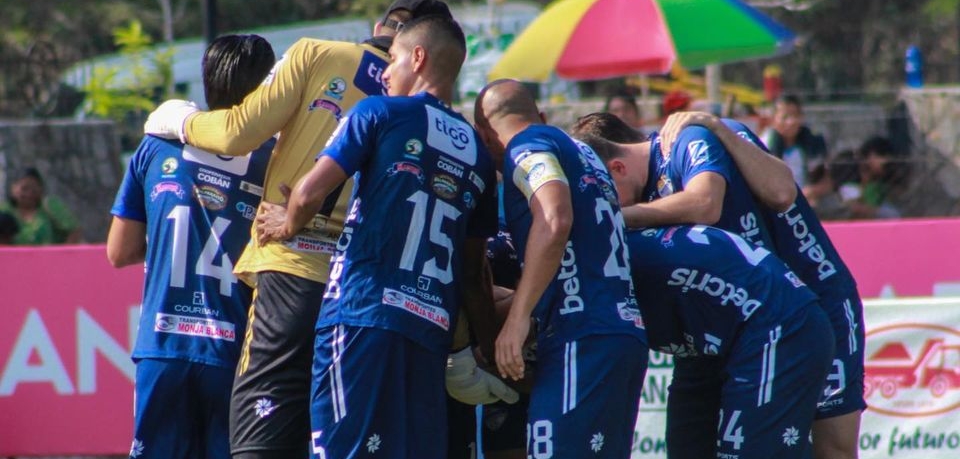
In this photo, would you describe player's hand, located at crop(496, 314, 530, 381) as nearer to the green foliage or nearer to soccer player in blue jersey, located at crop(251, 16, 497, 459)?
soccer player in blue jersey, located at crop(251, 16, 497, 459)

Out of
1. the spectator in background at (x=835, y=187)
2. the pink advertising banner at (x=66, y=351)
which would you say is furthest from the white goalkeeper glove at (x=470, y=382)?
the spectator in background at (x=835, y=187)

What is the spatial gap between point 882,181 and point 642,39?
7.19 ft

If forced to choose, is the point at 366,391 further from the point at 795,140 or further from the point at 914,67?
the point at 914,67

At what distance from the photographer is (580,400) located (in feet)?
14.1

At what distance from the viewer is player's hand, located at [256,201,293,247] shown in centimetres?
448

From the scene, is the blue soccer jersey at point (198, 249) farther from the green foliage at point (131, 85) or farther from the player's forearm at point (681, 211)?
the green foliage at point (131, 85)

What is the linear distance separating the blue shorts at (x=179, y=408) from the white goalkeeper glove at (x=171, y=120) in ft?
2.75

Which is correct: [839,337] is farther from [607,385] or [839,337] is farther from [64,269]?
[64,269]

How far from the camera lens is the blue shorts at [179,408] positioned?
4906 millimetres

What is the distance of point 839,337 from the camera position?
16.7ft

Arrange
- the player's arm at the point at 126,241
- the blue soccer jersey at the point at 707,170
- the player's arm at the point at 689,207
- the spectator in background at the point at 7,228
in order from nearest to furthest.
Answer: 1. the player's arm at the point at 689,207
2. the blue soccer jersey at the point at 707,170
3. the player's arm at the point at 126,241
4. the spectator in background at the point at 7,228

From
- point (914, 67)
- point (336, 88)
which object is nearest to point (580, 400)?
point (336, 88)

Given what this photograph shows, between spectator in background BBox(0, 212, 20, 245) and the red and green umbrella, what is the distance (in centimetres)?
405

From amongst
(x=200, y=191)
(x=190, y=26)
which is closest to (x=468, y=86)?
(x=200, y=191)
